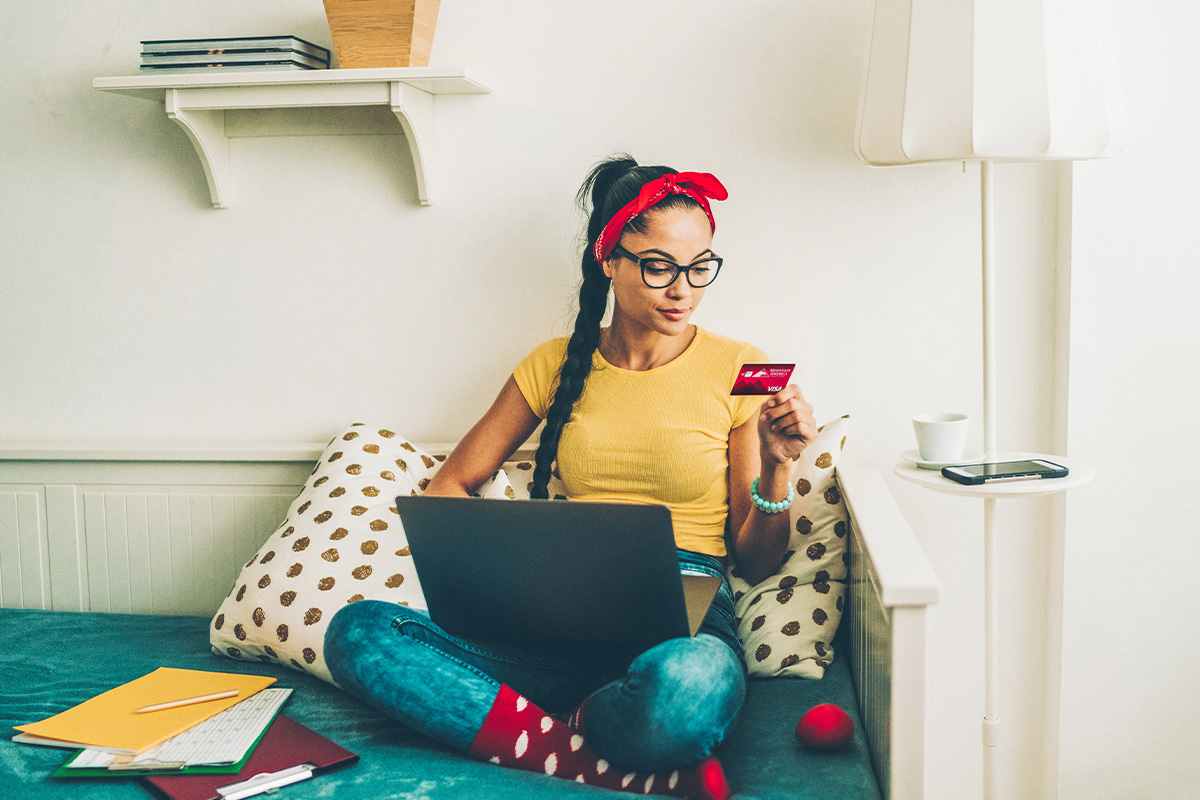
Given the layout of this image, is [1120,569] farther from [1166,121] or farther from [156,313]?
[156,313]

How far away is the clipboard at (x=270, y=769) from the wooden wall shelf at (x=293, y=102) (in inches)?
40.7

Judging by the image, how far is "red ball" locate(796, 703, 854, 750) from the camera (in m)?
1.12

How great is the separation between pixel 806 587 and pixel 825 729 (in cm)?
34

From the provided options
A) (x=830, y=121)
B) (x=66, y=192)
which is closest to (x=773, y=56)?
(x=830, y=121)

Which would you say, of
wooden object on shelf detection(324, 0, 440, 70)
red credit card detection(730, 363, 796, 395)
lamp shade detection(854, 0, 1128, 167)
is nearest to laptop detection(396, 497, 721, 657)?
red credit card detection(730, 363, 796, 395)

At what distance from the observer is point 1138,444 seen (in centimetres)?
153

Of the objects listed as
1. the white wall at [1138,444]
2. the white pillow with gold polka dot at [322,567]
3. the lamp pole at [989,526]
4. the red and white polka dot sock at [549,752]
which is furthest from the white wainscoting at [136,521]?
the white wall at [1138,444]

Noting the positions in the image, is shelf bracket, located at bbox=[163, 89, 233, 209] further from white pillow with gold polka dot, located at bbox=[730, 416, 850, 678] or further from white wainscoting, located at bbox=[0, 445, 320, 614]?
white pillow with gold polka dot, located at bbox=[730, 416, 850, 678]

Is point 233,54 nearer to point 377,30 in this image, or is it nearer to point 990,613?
point 377,30

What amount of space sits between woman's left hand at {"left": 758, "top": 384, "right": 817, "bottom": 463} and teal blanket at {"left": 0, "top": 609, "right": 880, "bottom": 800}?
1.13ft

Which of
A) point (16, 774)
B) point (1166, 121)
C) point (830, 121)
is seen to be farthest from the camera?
point (830, 121)

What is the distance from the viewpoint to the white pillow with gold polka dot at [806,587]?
137 centimetres

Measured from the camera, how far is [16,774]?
3.76 feet

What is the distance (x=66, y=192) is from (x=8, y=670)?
100cm
